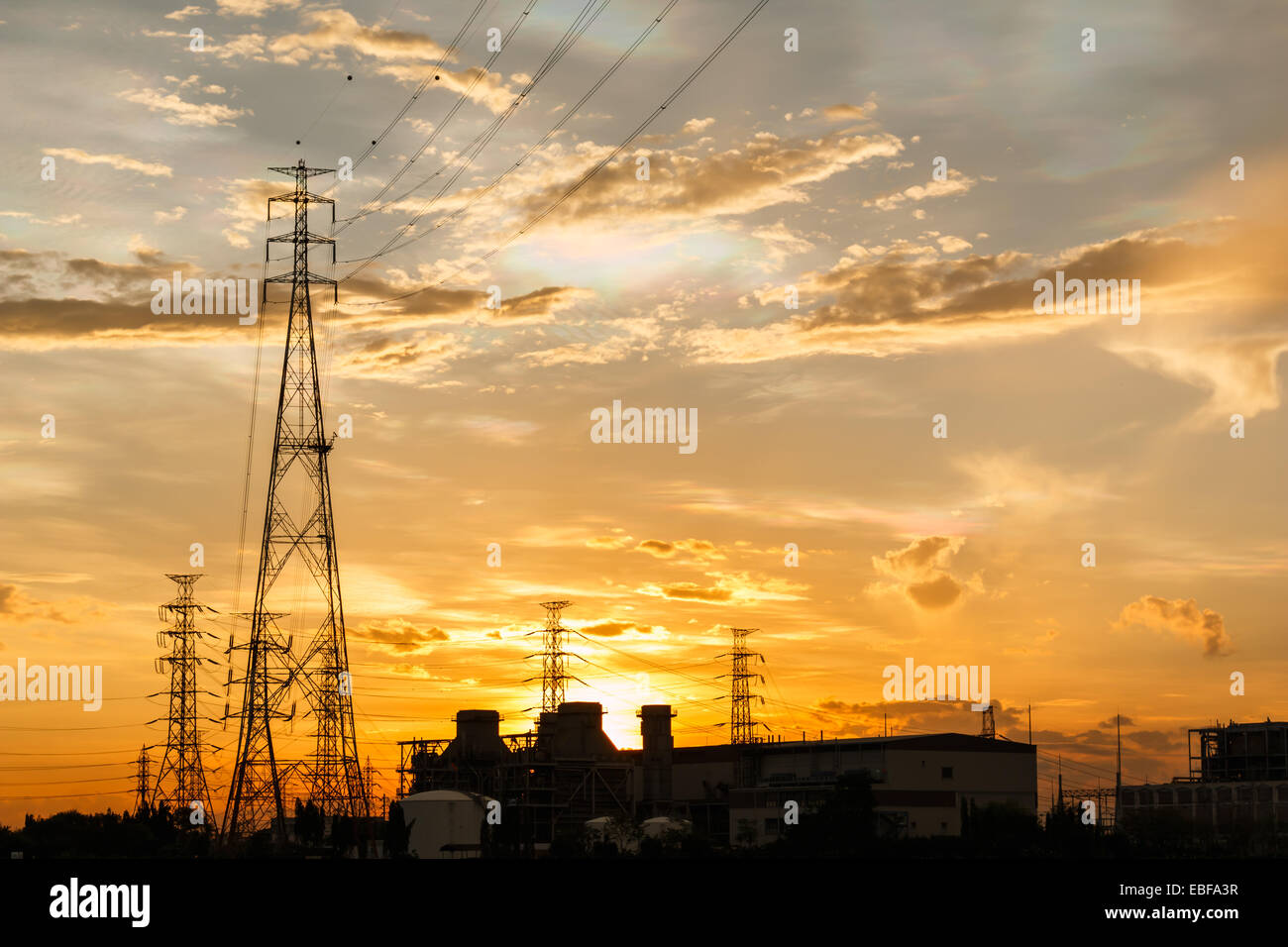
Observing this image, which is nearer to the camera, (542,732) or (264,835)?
(264,835)

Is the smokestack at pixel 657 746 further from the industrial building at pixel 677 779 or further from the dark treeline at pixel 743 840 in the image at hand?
the dark treeline at pixel 743 840

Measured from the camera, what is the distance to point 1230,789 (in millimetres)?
142125

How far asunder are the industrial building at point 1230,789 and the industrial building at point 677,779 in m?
27.2

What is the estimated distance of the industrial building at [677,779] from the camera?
12062 centimetres

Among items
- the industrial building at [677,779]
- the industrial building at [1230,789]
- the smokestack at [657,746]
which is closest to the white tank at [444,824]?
the industrial building at [677,779]
